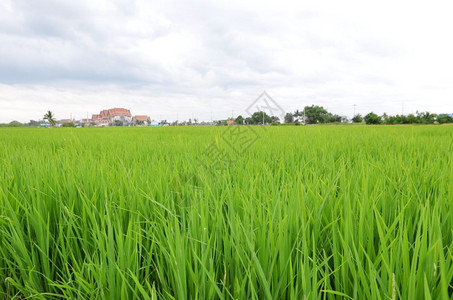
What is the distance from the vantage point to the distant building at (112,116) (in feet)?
233

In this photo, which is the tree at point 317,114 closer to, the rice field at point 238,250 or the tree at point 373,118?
the tree at point 373,118

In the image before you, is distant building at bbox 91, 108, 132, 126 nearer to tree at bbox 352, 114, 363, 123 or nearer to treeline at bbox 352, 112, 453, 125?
tree at bbox 352, 114, 363, 123

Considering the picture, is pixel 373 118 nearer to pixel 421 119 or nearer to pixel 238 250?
pixel 421 119

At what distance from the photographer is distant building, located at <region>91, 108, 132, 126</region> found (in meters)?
71.1

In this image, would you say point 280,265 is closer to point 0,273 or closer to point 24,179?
point 0,273

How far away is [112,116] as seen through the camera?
72688 mm

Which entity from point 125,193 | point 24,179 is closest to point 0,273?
point 125,193

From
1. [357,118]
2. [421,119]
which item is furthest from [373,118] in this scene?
[357,118]

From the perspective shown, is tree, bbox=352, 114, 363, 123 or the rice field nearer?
the rice field

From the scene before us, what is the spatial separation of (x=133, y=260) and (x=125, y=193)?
1.78ft

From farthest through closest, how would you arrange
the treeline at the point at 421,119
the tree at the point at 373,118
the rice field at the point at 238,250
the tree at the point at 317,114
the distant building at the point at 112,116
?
the distant building at the point at 112,116, the tree at the point at 317,114, the tree at the point at 373,118, the treeline at the point at 421,119, the rice field at the point at 238,250

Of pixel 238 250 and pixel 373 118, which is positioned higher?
pixel 373 118

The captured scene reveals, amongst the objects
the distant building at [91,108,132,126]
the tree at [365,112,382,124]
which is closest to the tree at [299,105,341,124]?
the tree at [365,112,382,124]

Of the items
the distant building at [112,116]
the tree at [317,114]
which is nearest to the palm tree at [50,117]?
the distant building at [112,116]
